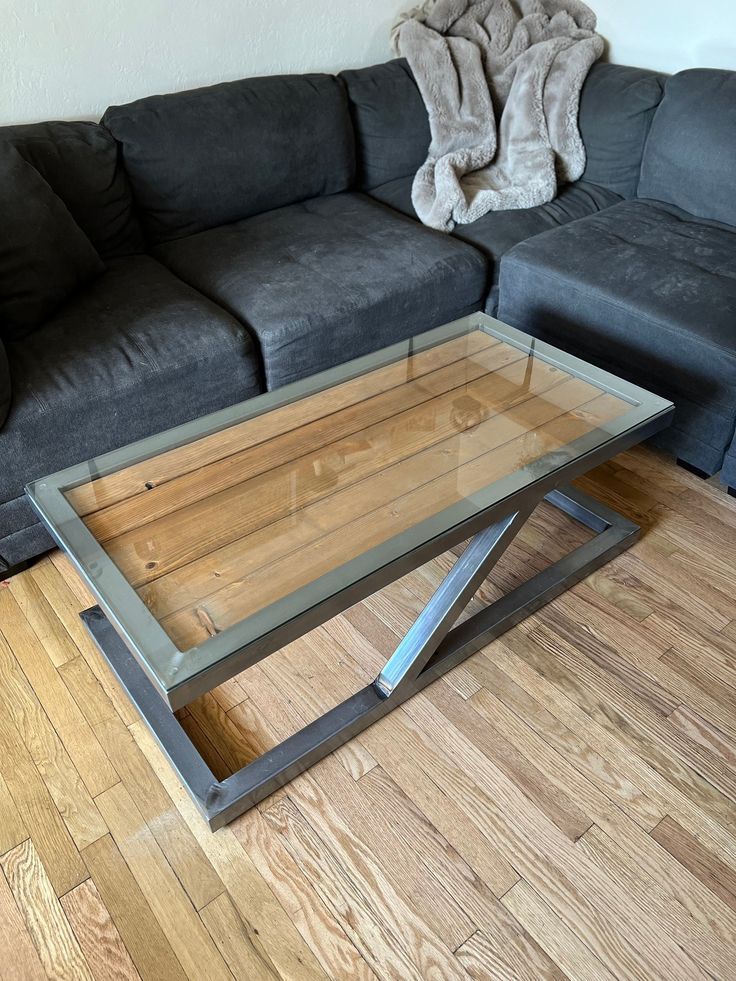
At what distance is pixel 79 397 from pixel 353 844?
41.3 inches

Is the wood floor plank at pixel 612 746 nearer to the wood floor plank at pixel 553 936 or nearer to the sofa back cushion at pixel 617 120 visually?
the wood floor plank at pixel 553 936

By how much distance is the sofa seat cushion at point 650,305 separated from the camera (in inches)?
72.1

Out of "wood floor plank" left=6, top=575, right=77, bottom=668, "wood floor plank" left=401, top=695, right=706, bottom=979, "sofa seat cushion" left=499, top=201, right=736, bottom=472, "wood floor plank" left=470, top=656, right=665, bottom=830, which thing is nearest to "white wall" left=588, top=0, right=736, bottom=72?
"sofa seat cushion" left=499, top=201, right=736, bottom=472

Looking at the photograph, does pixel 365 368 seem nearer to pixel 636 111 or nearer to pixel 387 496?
pixel 387 496

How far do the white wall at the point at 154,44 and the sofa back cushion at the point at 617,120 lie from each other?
2.47ft

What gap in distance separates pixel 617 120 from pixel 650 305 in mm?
926

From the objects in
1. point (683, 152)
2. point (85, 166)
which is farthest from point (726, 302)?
point (85, 166)

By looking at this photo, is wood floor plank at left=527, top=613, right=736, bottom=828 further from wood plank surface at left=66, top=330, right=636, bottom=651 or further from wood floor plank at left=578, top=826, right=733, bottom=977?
wood plank surface at left=66, top=330, right=636, bottom=651

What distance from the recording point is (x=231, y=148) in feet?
7.39

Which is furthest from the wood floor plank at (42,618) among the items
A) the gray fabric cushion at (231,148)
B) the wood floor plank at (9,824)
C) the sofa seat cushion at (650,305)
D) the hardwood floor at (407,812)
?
the sofa seat cushion at (650,305)

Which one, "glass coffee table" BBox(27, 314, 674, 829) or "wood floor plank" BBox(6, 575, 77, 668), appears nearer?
"glass coffee table" BBox(27, 314, 674, 829)

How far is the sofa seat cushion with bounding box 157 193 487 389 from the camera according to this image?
6.35ft

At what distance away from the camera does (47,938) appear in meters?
1.15

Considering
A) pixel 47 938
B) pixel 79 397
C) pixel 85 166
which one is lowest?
pixel 47 938
